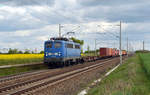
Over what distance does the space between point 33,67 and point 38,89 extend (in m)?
16.6

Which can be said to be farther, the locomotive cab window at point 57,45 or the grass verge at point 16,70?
the locomotive cab window at point 57,45

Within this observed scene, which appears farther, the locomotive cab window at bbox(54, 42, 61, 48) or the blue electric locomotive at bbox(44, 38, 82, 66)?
the locomotive cab window at bbox(54, 42, 61, 48)

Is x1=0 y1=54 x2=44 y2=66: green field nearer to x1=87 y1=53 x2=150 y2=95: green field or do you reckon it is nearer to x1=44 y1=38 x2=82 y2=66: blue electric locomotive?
x1=44 y1=38 x2=82 y2=66: blue electric locomotive

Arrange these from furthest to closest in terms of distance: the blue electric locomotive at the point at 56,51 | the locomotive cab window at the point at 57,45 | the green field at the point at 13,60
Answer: the green field at the point at 13,60 → the locomotive cab window at the point at 57,45 → the blue electric locomotive at the point at 56,51

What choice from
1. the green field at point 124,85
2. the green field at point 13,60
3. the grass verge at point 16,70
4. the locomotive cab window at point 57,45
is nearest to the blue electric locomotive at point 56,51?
the locomotive cab window at point 57,45

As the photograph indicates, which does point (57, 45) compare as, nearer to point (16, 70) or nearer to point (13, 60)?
point (16, 70)

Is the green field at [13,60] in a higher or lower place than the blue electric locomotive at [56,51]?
lower

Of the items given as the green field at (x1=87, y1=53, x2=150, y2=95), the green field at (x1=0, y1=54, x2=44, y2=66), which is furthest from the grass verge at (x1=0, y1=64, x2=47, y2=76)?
the green field at (x1=87, y1=53, x2=150, y2=95)

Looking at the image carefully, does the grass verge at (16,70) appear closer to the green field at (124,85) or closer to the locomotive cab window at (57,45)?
the locomotive cab window at (57,45)

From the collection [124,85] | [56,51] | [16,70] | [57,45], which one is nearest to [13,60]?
[16,70]

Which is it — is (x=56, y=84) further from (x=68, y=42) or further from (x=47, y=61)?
(x=68, y=42)

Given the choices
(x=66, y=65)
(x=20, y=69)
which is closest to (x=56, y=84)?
(x=20, y=69)

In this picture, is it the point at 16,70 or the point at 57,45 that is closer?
the point at 16,70

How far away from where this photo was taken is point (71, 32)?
35.6 metres
